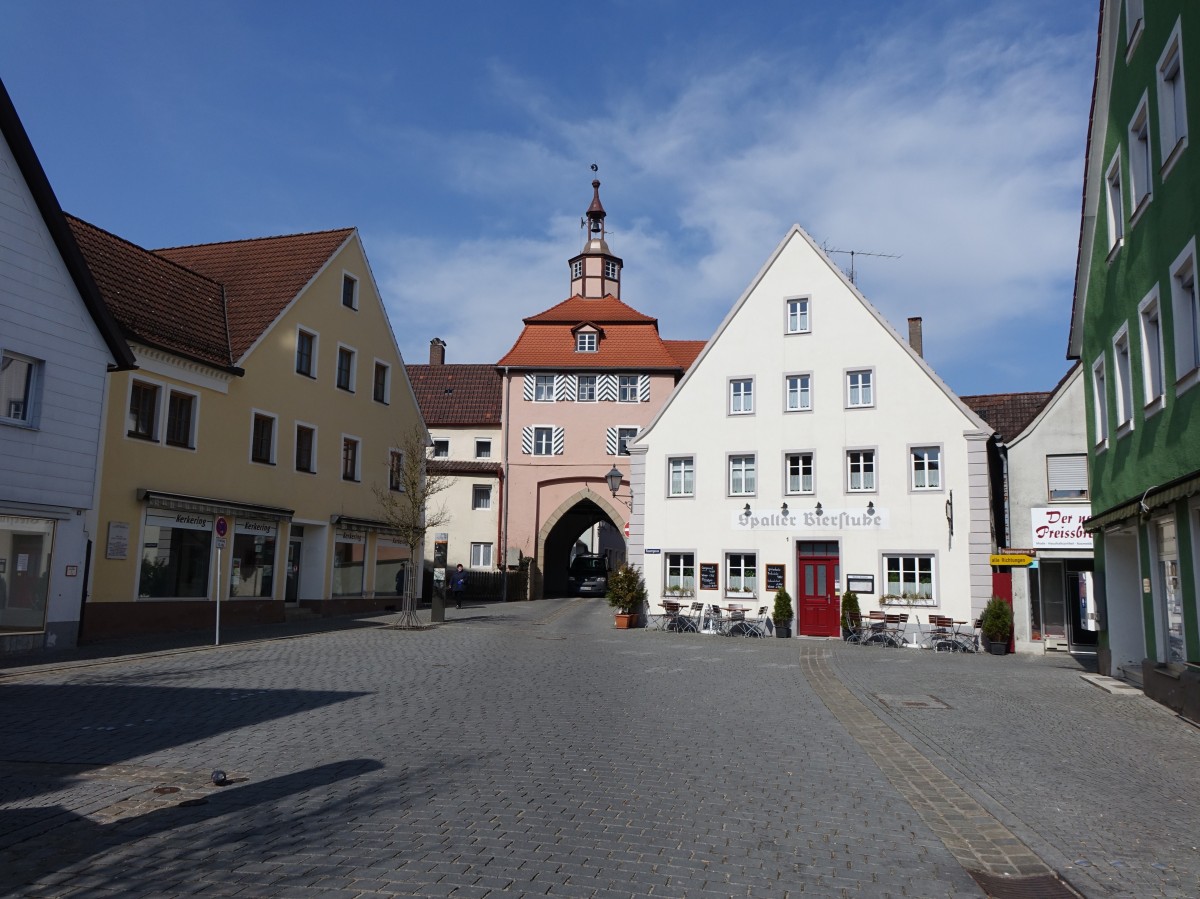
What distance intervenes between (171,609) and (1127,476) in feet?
62.8

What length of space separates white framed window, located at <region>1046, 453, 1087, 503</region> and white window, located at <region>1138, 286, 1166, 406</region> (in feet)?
37.0

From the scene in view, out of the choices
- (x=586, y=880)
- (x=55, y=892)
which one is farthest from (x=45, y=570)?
(x=586, y=880)

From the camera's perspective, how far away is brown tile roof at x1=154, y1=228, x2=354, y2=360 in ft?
88.2

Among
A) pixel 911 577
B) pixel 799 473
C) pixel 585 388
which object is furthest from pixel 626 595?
pixel 585 388

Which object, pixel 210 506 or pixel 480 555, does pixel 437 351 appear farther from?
pixel 210 506

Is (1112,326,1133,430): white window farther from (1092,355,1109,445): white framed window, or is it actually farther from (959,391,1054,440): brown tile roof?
(959,391,1054,440): brown tile roof

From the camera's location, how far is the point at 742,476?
29578 millimetres

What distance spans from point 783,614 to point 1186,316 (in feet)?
53.0

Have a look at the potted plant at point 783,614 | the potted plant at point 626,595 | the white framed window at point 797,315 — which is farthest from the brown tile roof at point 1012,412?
the potted plant at point 626,595

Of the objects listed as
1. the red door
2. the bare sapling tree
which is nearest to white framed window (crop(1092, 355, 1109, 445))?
the red door

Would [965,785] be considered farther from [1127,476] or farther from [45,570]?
[45,570]

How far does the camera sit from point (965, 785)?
8.59 meters

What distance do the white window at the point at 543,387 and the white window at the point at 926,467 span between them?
71.6 ft

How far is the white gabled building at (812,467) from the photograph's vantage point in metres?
26.9
